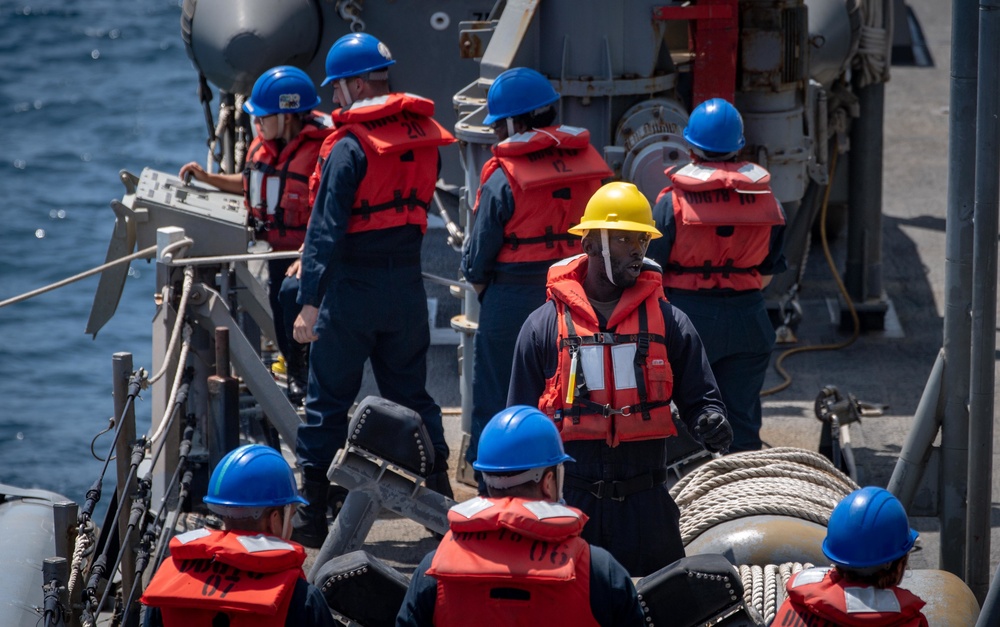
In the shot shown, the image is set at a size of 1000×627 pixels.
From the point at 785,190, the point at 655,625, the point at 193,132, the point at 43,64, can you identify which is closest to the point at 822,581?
the point at 655,625

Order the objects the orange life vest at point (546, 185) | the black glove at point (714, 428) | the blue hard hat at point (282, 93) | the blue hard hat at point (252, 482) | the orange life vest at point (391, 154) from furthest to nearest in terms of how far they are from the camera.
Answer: the blue hard hat at point (282, 93)
the orange life vest at point (391, 154)
the orange life vest at point (546, 185)
the black glove at point (714, 428)
the blue hard hat at point (252, 482)

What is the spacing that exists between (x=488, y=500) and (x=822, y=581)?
0.87 metres

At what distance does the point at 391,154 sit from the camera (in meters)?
6.09

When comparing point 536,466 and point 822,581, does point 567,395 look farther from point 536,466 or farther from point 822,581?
point 822,581

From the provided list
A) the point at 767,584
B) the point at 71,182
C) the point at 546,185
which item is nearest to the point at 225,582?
the point at 767,584

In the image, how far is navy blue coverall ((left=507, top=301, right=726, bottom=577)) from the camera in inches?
182

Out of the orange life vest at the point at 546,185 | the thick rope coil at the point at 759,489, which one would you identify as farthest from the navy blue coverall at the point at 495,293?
the thick rope coil at the point at 759,489

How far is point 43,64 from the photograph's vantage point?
32.9 metres

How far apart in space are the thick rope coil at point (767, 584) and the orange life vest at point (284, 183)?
3172 millimetres

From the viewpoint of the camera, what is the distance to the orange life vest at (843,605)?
11.1ft

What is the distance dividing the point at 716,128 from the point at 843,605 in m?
3.04

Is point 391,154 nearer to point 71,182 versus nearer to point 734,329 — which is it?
point 734,329

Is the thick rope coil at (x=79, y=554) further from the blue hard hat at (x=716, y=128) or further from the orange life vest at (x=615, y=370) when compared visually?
the blue hard hat at (x=716, y=128)

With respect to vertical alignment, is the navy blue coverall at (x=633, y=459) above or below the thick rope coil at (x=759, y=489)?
above
